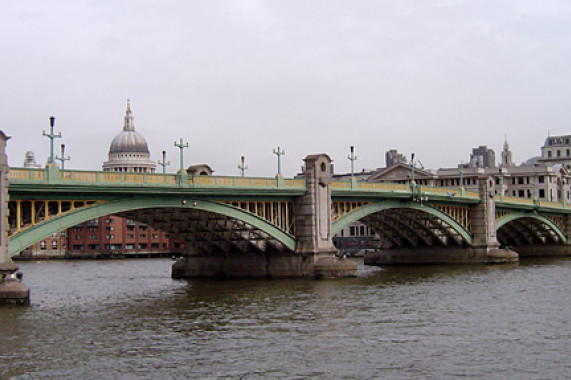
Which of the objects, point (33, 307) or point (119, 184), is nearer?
point (33, 307)

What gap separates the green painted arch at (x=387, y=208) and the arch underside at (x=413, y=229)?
11cm

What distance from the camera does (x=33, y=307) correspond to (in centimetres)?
5100

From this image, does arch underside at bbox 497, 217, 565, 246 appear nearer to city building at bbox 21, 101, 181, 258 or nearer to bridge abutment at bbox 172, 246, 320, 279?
bridge abutment at bbox 172, 246, 320, 279

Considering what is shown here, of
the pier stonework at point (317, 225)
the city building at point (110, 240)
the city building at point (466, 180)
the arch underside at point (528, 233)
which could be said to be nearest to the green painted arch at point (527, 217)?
the arch underside at point (528, 233)

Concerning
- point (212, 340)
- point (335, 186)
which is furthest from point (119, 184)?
point (335, 186)

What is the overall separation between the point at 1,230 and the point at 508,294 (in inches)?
1282

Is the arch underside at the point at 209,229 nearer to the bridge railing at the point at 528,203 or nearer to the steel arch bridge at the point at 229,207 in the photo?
the steel arch bridge at the point at 229,207

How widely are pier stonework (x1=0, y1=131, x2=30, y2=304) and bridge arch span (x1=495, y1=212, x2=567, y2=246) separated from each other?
254 ft

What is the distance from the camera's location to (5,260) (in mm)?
47875

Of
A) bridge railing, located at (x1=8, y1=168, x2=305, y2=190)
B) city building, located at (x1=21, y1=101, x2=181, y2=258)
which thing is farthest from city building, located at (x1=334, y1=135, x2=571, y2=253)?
bridge railing, located at (x1=8, y1=168, x2=305, y2=190)

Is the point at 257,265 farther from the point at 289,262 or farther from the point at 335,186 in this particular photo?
the point at 335,186

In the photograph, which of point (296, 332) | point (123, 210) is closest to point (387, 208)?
point (123, 210)

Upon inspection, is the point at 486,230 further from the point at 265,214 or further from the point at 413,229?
the point at 265,214

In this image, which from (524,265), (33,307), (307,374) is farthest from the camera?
(524,265)
